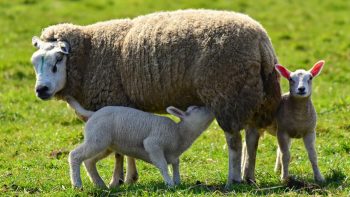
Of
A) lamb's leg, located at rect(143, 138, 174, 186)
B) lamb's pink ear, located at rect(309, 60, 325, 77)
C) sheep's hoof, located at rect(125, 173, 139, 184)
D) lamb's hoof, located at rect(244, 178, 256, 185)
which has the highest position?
lamb's pink ear, located at rect(309, 60, 325, 77)

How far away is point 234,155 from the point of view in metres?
8.89

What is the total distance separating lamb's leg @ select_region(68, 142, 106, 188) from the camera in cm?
866

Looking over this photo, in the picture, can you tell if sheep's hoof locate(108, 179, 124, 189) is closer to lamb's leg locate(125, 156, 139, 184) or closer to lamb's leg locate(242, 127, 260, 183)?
lamb's leg locate(125, 156, 139, 184)

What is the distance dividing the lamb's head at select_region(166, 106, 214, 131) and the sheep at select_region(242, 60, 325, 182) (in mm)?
828

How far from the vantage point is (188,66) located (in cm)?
884

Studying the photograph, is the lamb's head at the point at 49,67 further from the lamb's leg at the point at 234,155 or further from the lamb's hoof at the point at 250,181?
the lamb's hoof at the point at 250,181

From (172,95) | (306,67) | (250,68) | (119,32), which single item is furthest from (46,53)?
(306,67)

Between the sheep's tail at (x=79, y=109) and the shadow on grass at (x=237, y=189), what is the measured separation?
1015 millimetres

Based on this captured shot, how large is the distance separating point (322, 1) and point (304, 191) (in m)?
14.8

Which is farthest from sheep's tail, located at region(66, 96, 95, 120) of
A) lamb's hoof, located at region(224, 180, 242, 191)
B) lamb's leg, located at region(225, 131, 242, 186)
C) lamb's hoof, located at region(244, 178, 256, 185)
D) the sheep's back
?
lamb's hoof, located at region(244, 178, 256, 185)

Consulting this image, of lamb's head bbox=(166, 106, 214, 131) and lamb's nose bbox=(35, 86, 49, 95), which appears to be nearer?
lamb's head bbox=(166, 106, 214, 131)

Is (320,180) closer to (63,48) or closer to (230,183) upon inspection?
(230,183)

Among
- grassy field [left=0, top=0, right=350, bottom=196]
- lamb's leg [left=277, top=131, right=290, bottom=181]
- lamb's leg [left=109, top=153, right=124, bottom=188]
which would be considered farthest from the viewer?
lamb's leg [left=109, top=153, right=124, bottom=188]

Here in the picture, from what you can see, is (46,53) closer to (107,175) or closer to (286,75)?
(107,175)
